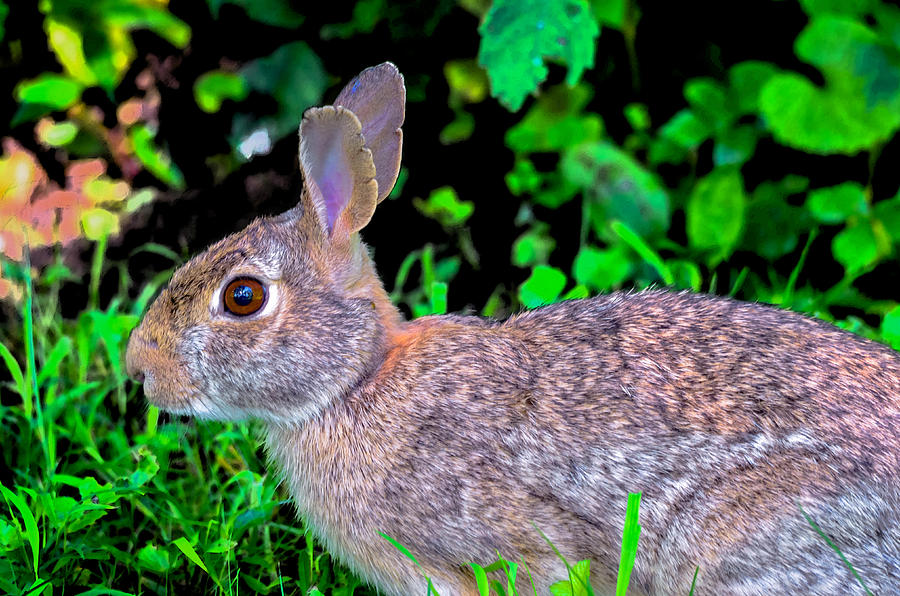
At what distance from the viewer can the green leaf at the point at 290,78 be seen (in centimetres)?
457

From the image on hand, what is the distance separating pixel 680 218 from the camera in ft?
16.9

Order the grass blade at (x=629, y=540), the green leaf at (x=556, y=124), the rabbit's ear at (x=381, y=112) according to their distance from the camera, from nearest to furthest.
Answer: the grass blade at (x=629, y=540), the rabbit's ear at (x=381, y=112), the green leaf at (x=556, y=124)

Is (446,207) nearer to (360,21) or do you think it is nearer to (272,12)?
(360,21)

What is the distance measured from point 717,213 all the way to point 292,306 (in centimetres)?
233

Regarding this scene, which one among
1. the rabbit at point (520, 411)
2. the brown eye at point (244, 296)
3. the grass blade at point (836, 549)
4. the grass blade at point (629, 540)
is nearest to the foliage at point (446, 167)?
the rabbit at point (520, 411)

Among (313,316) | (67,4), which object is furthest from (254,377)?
(67,4)

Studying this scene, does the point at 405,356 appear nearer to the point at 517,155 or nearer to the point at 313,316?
the point at 313,316

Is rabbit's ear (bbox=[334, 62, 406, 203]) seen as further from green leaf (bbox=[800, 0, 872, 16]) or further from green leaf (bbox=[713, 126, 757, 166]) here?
green leaf (bbox=[800, 0, 872, 16])

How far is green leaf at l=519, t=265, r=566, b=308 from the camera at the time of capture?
4.18m

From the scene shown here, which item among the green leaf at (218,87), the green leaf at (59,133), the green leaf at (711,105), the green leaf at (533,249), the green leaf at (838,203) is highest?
the green leaf at (218,87)

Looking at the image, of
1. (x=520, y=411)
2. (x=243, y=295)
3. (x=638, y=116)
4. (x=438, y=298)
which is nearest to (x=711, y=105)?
(x=638, y=116)

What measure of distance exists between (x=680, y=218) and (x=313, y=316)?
265cm

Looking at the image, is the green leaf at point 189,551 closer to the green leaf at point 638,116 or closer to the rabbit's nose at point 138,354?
the rabbit's nose at point 138,354

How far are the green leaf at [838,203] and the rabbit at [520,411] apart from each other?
1618 mm
